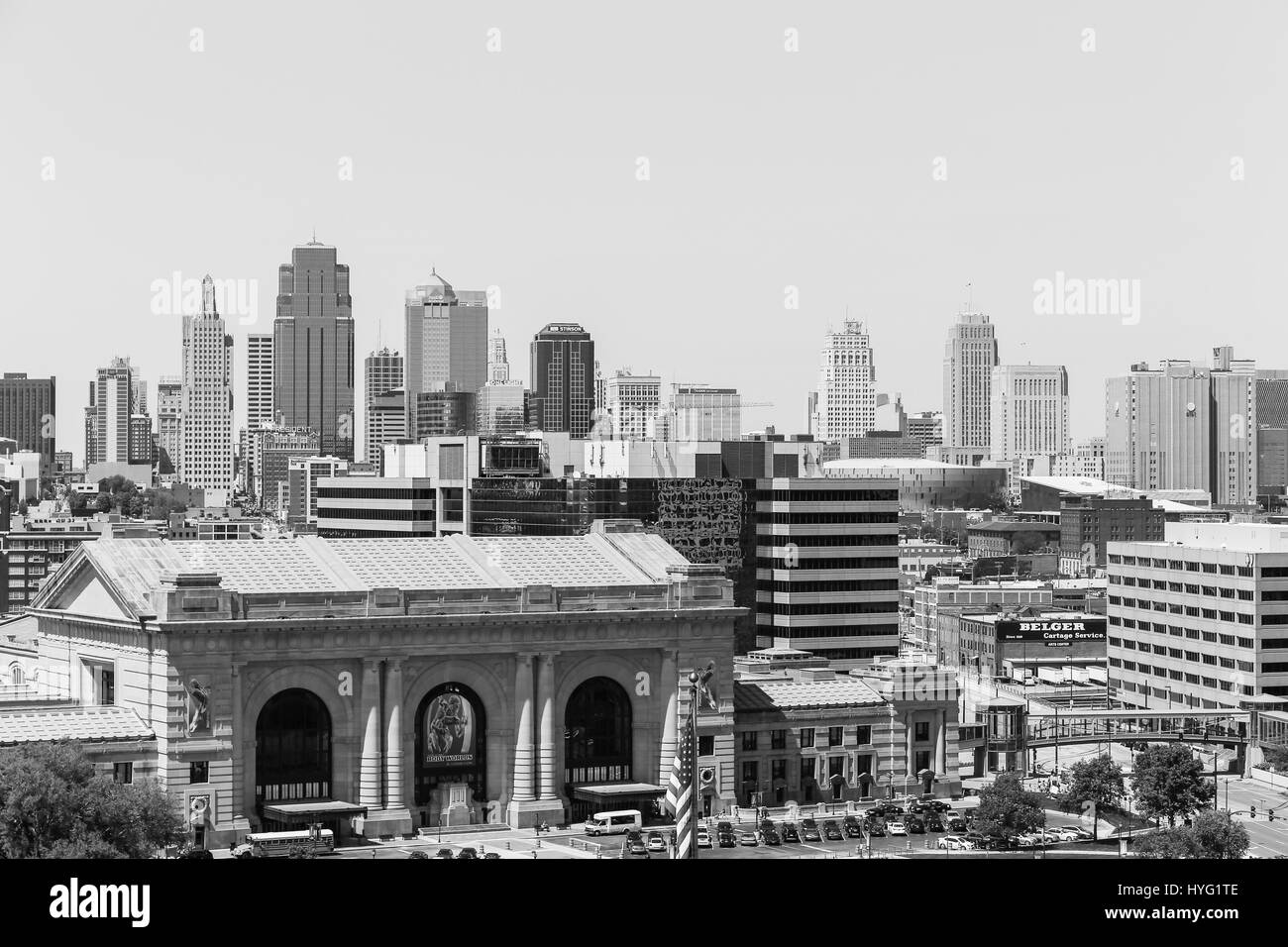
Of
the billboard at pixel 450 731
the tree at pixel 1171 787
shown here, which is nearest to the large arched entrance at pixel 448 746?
the billboard at pixel 450 731

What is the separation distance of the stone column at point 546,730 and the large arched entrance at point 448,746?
2.15 metres

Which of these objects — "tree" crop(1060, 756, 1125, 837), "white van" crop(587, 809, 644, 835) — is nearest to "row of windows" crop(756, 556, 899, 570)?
"tree" crop(1060, 756, 1125, 837)

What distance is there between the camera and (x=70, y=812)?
75375 millimetres

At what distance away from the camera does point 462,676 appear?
95.6 metres

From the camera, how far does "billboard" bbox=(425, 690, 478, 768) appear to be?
9519 cm

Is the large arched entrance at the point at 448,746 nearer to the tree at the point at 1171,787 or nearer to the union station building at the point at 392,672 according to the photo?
the union station building at the point at 392,672

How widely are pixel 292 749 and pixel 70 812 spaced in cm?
1753

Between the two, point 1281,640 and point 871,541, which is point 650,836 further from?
point 1281,640

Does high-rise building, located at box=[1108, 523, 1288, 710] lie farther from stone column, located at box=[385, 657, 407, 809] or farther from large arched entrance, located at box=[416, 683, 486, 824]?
stone column, located at box=[385, 657, 407, 809]

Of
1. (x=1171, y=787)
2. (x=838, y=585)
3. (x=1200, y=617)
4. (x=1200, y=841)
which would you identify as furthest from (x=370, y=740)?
(x=1200, y=617)

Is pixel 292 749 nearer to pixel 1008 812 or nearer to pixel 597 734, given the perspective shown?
pixel 597 734

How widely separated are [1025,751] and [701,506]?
34.5m
